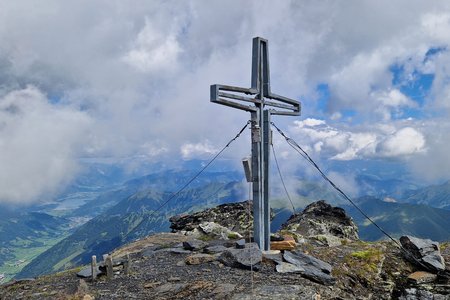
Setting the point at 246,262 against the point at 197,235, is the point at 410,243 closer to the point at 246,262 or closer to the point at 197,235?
the point at 246,262

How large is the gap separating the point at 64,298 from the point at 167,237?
14702 mm

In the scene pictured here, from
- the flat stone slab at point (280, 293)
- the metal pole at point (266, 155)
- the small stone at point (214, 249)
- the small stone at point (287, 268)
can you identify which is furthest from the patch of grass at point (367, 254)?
the small stone at point (214, 249)

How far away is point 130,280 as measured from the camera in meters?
14.3

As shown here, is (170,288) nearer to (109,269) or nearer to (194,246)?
(109,269)

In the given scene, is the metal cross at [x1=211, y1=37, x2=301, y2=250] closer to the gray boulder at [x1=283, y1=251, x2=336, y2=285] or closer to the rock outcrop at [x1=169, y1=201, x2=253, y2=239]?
the gray boulder at [x1=283, y1=251, x2=336, y2=285]

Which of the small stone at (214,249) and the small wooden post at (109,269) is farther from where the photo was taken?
the small stone at (214,249)

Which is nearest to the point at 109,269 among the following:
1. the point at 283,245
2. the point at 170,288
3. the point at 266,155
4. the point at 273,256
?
the point at 170,288

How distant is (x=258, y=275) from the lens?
1380 cm

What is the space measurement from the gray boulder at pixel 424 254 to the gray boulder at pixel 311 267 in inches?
Result: 218

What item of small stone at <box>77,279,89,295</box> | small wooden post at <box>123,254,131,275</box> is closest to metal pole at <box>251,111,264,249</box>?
small wooden post at <box>123,254,131,275</box>

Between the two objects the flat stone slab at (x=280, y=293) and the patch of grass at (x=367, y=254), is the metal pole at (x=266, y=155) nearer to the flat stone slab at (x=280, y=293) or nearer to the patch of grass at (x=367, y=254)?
the flat stone slab at (x=280, y=293)

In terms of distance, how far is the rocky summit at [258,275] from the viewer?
41.7 ft

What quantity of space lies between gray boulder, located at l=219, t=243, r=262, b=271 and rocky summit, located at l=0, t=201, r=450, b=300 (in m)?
0.04

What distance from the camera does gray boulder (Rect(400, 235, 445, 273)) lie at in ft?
55.5
